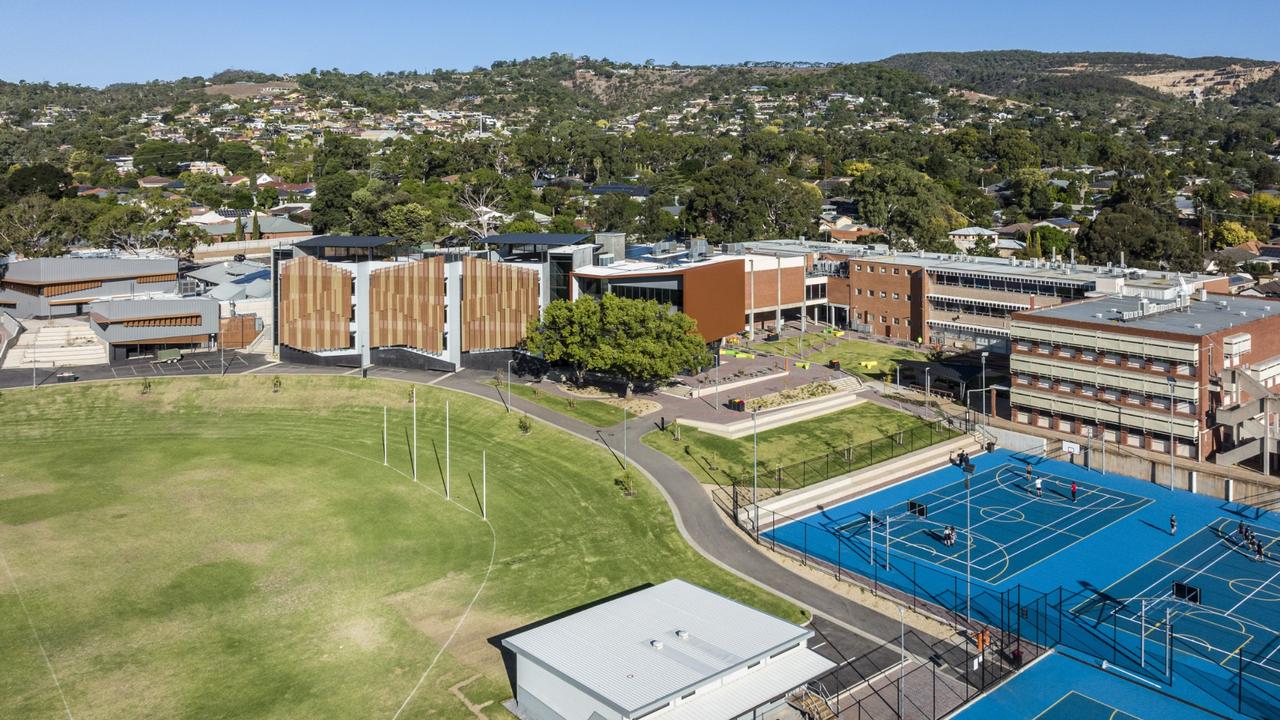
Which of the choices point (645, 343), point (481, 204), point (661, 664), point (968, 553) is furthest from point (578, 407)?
point (481, 204)

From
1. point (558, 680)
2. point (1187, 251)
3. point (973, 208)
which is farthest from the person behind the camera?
point (973, 208)

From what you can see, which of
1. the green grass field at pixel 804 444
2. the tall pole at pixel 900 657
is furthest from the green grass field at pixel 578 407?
the tall pole at pixel 900 657

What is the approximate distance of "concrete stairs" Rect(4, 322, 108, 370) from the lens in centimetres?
8812

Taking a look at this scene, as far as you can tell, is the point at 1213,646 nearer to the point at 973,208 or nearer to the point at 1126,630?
the point at 1126,630

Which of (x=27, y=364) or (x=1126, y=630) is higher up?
(x=27, y=364)

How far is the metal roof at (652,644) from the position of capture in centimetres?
3416

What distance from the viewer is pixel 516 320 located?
88.4m

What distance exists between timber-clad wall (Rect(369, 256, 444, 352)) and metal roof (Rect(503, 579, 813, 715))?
51.4m

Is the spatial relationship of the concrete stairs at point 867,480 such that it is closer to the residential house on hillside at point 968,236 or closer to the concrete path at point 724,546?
the concrete path at point 724,546

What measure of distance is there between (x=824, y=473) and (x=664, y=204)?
5142 inches

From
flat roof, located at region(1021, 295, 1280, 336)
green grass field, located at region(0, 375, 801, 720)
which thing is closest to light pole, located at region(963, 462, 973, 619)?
green grass field, located at region(0, 375, 801, 720)

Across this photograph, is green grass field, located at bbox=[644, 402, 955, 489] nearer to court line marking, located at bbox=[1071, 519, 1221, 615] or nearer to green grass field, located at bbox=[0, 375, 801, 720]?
green grass field, located at bbox=[0, 375, 801, 720]

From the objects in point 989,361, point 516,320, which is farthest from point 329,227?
point 989,361

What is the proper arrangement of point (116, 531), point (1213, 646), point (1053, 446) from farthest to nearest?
point (1053, 446)
point (116, 531)
point (1213, 646)
